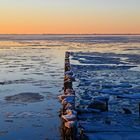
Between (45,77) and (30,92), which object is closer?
(30,92)

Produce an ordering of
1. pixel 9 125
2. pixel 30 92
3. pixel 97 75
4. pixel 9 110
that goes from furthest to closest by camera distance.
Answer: pixel 97 75 < pixel 30 92 < pixel 9 110 < pixel 9 125

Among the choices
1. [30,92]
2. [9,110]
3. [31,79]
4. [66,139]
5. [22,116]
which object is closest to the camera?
[66,139]

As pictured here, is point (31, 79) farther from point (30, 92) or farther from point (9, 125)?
point (9, 125)

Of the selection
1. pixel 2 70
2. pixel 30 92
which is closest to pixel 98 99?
pixel 30 92

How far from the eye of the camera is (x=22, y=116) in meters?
14.4

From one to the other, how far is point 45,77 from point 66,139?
14779 millimetres

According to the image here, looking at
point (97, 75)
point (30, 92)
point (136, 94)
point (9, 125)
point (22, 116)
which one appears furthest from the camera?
point (97, 75)

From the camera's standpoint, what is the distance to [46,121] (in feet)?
44.9

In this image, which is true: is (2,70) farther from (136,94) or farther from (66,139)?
(66,139)

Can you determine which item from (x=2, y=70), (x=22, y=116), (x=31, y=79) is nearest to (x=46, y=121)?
(x=22, y=116)

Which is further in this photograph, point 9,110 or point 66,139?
point 9,110

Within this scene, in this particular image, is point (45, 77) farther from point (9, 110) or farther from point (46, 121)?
point (46, 121)

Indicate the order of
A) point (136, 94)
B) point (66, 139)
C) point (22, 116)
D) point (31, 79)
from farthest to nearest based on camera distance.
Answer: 1. point (31, 79)
2. point (136, 94)
3. point (22, 116)
4. point (66, 139)

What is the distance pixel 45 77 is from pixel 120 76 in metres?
4.80
